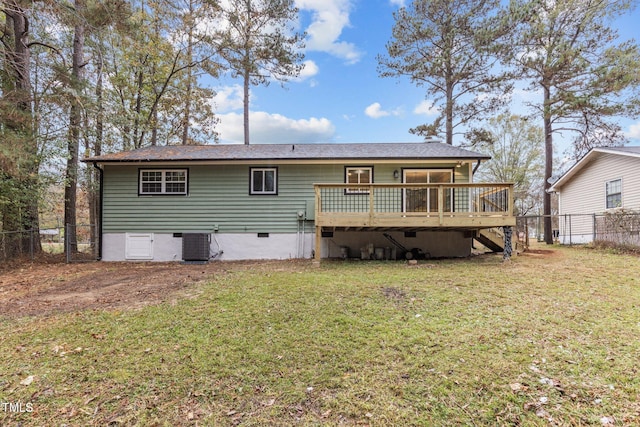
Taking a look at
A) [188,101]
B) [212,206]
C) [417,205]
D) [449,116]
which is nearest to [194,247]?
[212,206]

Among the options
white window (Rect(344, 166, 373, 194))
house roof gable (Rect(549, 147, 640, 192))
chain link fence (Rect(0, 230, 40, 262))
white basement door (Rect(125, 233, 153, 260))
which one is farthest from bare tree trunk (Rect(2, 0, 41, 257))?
house roof gable (Rect(549, 147, 640, 192))

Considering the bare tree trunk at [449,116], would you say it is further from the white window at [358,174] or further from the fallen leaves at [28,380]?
the fallen leaves at [28,380]

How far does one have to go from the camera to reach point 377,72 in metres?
14.0

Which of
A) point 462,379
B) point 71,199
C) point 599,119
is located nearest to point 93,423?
point 462,379

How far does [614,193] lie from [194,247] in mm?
15991

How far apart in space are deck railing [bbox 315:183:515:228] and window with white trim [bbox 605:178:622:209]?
680cm

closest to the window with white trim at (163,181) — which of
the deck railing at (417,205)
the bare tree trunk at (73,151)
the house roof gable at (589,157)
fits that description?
the bare tree trunk at (73,151)

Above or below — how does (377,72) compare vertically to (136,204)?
above

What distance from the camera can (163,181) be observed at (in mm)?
9094

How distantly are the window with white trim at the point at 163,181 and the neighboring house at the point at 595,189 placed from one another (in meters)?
15.0

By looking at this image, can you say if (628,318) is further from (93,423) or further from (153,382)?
(93,423)

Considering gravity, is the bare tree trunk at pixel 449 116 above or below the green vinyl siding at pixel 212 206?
above

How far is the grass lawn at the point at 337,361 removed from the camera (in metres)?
2.07

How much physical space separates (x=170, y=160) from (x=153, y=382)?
765 centimetres
